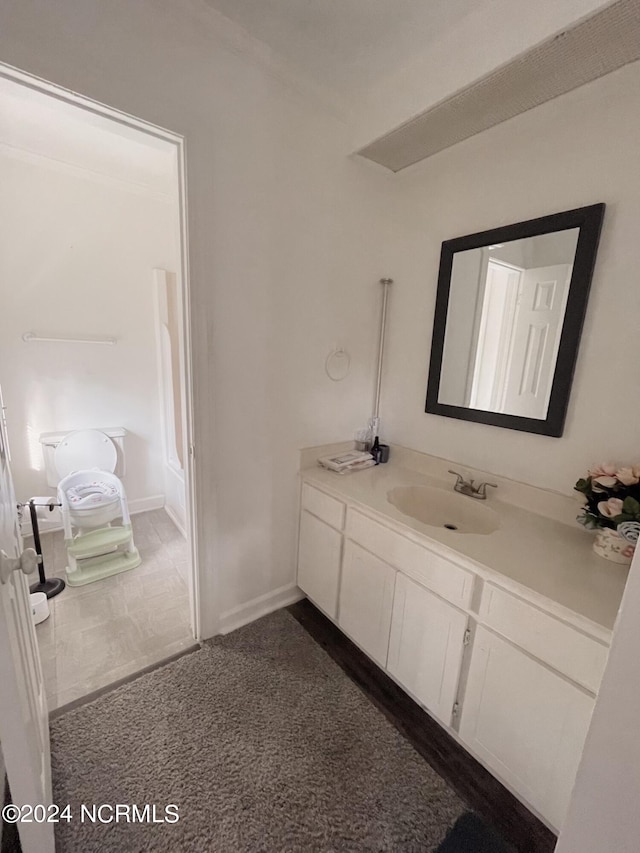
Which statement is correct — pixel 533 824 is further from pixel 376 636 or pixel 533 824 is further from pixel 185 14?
pixel 185 14

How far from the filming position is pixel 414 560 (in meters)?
1.38

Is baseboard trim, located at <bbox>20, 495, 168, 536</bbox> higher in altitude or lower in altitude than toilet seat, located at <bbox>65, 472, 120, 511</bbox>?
lower

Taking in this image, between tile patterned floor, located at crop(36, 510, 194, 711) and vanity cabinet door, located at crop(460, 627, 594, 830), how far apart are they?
1.36 meters

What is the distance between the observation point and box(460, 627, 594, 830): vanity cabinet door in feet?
3.28

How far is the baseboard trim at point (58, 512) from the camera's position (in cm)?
273

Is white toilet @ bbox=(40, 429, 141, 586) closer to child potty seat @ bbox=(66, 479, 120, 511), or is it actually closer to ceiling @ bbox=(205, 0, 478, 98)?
child potty seat @ bbox=(66, 479, 120, 511)

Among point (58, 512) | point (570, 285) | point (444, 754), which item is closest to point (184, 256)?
point (570, 285)

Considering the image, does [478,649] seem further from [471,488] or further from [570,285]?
[570,285]

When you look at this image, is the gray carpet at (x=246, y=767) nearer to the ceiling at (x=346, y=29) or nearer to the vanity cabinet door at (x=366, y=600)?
the vanity cabinet door at (x=366, y=600)

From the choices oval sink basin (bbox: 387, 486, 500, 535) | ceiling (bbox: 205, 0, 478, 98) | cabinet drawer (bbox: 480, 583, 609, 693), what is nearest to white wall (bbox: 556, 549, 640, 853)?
cabinet drawer (bbox: 480, 583, 609, 693)

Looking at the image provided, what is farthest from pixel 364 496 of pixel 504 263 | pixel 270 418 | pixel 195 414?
pixel 504 263

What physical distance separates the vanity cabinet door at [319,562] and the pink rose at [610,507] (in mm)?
1048

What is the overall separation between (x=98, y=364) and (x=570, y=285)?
3067 millimetres

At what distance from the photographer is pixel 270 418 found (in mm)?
1799
